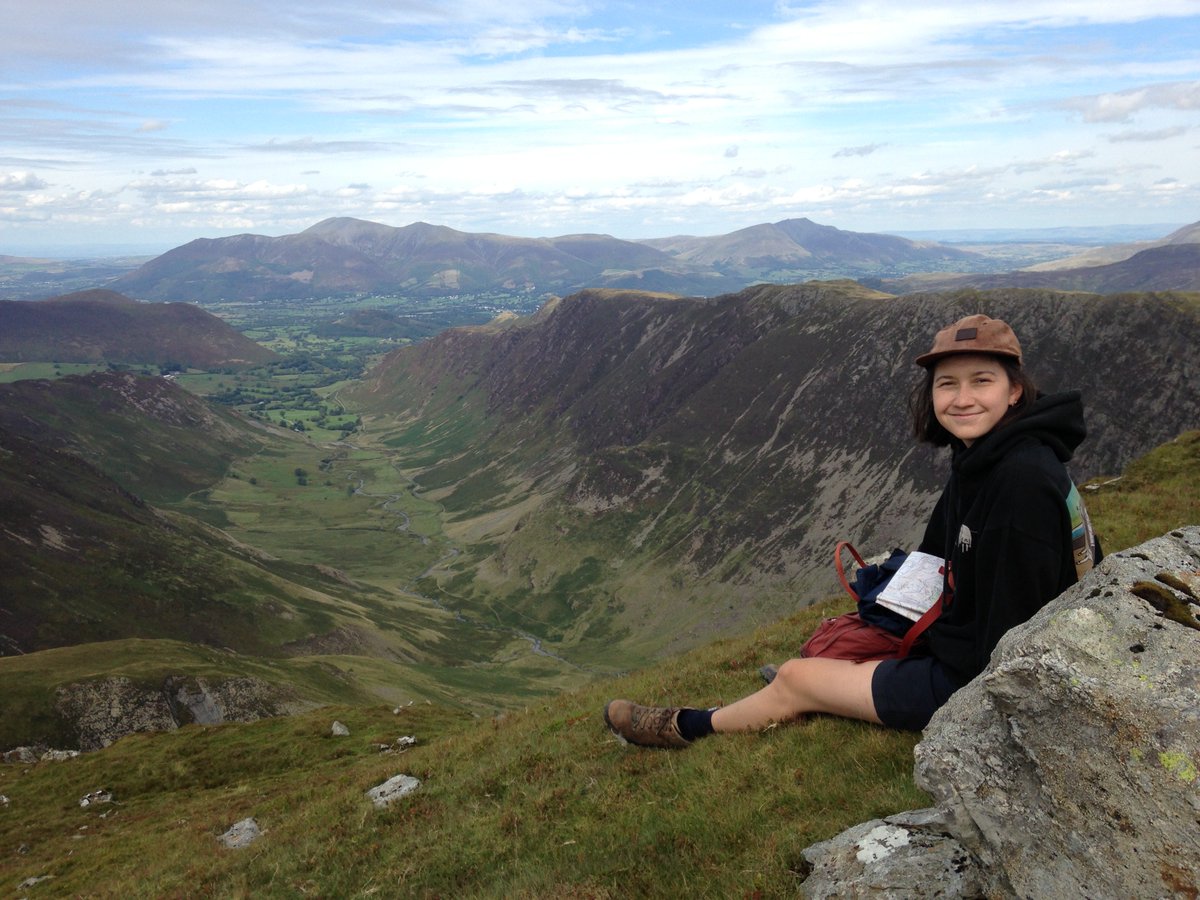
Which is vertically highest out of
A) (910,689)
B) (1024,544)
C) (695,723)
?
(1024,544)

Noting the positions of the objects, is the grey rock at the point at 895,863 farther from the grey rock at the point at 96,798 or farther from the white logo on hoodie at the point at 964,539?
the grey rock at the point at 96,798

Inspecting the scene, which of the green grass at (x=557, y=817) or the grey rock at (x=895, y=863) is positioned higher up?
the grey rock at (x=895, y=863)

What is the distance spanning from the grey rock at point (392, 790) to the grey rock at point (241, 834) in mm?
3770

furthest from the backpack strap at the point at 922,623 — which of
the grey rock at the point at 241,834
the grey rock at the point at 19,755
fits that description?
the grey rock at the point at 19,755

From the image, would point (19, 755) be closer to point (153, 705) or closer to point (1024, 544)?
point (153, 705)

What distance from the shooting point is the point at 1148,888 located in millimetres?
4754

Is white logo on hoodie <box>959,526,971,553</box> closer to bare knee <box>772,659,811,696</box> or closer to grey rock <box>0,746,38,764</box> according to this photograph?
bare knee <box>772,659,811,696</box>

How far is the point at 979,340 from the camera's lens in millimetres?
7676

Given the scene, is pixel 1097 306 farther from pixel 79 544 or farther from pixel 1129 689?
pixel 79 544

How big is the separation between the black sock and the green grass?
316mm

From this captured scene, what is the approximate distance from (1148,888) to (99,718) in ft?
293

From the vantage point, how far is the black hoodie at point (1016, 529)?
6887 millimetres

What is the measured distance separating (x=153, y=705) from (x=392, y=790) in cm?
7177

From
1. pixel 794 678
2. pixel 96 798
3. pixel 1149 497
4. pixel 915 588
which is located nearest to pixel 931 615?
pixel 915 588
